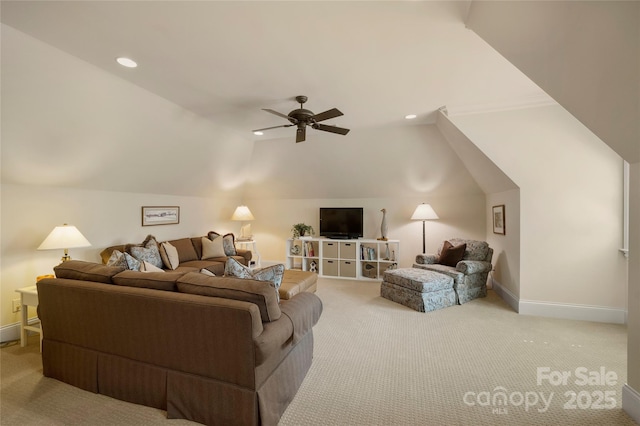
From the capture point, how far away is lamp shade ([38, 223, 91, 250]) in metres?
2.90

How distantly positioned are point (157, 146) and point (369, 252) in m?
4.18

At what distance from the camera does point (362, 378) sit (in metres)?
2.27

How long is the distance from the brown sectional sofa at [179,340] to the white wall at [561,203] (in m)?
3.12

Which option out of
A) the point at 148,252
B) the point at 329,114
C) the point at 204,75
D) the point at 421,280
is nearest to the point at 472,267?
the point at 421,280

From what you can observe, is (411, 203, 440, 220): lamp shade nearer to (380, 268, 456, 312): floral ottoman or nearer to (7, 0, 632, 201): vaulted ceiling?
(380, 268, 456, 312): floral ottoman

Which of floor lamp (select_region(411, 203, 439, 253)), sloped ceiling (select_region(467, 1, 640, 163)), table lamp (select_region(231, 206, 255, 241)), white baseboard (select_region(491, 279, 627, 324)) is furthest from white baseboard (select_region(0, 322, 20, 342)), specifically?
white baseboard (select_region(491, 279, 627, 324))

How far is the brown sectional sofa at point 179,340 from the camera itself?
169 centimetres

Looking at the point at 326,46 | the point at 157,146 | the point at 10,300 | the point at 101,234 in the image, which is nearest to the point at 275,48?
the point at 326,46

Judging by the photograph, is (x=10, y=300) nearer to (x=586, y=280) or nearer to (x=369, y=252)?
(x=369, y=252)

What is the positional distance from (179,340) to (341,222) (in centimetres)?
440

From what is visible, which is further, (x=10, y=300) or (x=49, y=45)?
(x=10, y=300)

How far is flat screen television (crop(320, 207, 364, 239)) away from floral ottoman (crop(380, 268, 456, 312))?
173 cm

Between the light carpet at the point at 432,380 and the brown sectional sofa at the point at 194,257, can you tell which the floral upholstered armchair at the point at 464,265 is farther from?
the brown sectional sofa at the point at 194,257

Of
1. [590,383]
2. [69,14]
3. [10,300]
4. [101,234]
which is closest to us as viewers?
[69,14]
